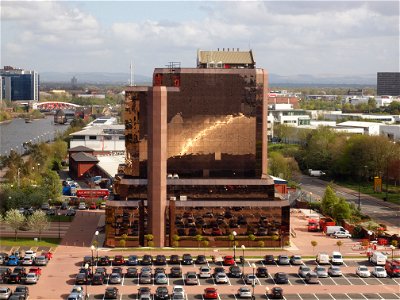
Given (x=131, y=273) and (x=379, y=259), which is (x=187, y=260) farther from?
(x=379, y=259)

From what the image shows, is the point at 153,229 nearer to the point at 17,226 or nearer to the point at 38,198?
the point at 17,226

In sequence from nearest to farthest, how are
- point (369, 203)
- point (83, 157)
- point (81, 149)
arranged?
point (369, 203) < point (83, 157) < point (81, 149)

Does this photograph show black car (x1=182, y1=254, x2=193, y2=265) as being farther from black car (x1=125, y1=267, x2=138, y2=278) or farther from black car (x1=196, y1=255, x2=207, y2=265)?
black car (x1=125, y1=267, x2=138, y2=278)

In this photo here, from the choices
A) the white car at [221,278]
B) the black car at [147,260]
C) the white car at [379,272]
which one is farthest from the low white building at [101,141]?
the white car at [379,272]

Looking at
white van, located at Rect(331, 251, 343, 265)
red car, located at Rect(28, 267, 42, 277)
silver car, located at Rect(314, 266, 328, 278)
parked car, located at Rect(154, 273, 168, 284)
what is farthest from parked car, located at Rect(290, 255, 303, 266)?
red car, located at Rect(28, 267, 42, 277)

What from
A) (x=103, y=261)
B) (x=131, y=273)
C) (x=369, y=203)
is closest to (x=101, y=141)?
(x=369, y=203)
